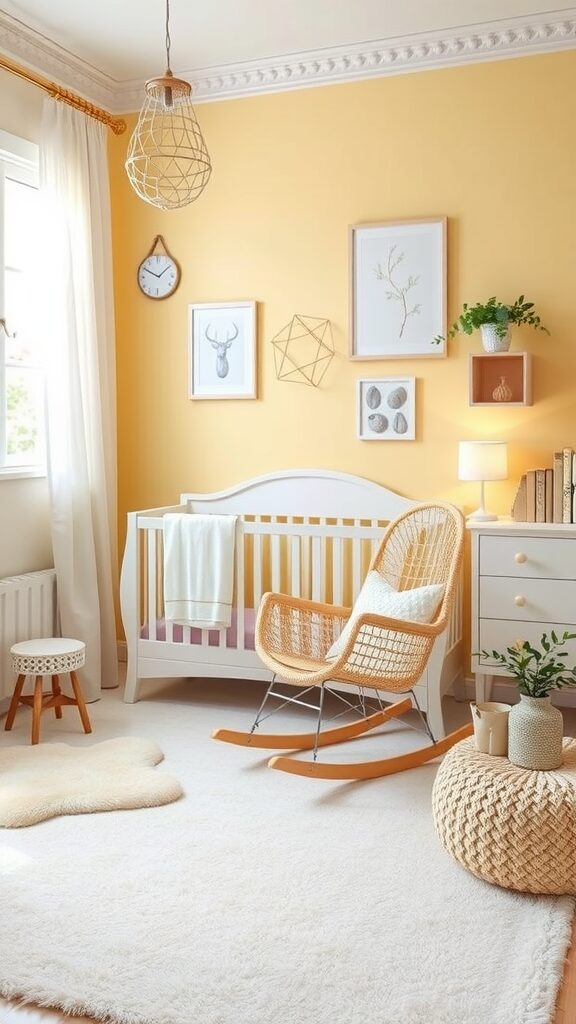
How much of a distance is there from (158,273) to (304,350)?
0.83 meters

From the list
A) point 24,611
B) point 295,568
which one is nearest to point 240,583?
point 295,568

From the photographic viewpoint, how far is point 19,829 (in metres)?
2.63

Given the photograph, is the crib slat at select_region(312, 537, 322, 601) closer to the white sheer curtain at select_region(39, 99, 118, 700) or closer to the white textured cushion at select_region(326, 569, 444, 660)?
the white textured cushion at select_region(326, 569, 444, 660)

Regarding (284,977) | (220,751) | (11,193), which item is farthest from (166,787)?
(11,193)

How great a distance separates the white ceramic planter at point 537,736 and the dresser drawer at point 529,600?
1072mm

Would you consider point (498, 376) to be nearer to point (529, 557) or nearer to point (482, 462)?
point (482, 462)

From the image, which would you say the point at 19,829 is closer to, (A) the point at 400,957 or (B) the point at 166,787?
(B) the point at 166,787

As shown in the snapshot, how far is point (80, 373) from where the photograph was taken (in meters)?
4.00

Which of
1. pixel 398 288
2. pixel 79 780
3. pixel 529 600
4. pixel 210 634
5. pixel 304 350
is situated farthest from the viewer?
pixel 304 350

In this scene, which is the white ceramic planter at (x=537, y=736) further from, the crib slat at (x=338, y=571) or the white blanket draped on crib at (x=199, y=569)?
the white blanket draped on crib at (x=199, y=569)

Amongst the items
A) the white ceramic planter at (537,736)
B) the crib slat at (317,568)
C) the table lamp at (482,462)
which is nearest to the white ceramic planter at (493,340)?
the table lamp at (482,462)

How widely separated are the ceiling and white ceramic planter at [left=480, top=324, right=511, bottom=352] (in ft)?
3.61

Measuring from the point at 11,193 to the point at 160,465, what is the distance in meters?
1.37

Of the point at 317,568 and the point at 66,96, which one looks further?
the point at 66,96
